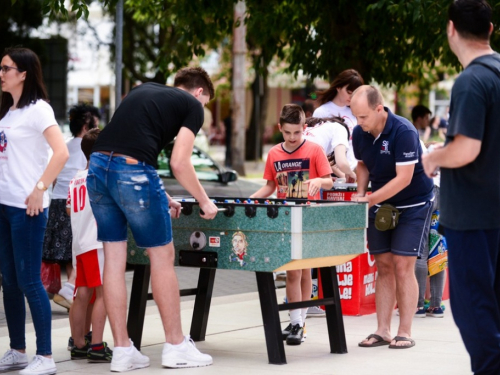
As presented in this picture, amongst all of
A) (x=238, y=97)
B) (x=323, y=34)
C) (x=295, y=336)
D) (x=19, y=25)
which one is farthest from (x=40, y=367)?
(x=238, y=97)

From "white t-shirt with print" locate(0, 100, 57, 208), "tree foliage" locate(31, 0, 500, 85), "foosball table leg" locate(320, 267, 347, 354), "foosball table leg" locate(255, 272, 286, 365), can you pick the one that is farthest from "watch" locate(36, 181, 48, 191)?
"tree foliage" locate(31, 0, 500, 85)

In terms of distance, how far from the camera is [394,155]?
711 cm

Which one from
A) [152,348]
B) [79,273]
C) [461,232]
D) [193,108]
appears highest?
[193,108]

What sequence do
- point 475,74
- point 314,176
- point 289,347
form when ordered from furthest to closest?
point 314,176, point 289,347, point 475,74

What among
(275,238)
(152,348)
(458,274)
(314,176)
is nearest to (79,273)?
(152,348)

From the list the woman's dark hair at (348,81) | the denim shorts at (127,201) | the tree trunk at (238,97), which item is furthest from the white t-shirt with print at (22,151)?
the tree trunk at (238,97)

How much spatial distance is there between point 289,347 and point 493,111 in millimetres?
3046

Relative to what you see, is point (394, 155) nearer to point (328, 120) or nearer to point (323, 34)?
point (328, 120)

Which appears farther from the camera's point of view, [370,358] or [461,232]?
[370,358]

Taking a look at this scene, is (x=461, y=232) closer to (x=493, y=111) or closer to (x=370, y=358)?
(x=493, y=111)

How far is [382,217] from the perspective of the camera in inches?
285

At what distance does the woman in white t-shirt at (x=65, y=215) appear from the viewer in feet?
29.4

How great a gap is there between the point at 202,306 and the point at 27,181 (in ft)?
6.78

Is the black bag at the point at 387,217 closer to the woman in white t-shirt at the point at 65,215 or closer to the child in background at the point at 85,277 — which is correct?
the child in background at the point at 85,277
